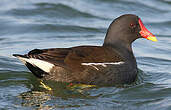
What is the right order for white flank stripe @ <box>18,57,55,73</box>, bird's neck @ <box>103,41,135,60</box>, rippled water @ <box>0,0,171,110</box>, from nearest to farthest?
1. rippled water @ <box>0,0,171,110</box>
2. white flank stripe @ <box>18,57,55,73</box>
3. bird's neck @ <box>103,41,135,60</box>

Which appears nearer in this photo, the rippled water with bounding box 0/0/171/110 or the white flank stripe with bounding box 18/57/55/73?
the rippled water with bounding box 0/0/171/110

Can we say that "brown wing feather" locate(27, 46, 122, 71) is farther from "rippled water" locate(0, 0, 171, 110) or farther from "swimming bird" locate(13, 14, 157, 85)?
"rippled water" locate(0, 0, 171, 110)

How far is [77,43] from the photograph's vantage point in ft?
35.9

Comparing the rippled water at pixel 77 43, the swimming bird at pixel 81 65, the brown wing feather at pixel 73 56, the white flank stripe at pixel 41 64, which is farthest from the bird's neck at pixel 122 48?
the white flank stripe at pixel 41 64

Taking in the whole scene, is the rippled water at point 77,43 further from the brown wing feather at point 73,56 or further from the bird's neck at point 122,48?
the bird's neck at point 122,48

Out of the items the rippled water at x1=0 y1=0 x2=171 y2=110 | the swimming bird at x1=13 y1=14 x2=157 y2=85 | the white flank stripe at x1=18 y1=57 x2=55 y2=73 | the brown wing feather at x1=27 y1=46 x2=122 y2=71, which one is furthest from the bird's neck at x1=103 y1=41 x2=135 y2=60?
the white flank stripe at x1=18 y1=57 x2=55 y2=73

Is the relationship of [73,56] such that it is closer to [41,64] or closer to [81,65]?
[81,65]

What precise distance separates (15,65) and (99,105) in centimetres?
286

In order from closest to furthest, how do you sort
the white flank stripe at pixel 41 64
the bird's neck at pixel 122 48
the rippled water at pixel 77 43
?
the rippled water at pixel 77 43, the white flank stripe at pixel 41 64, the bird's neck at pixel 122 48

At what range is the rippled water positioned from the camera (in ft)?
22.6

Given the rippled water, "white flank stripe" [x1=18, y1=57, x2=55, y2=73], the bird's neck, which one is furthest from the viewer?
the bird's neck

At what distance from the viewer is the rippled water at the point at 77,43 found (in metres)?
6.88

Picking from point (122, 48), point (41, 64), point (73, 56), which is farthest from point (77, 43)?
point (41, 64)

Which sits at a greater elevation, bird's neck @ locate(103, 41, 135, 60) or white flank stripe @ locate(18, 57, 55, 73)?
bird's neck @ locate(103, 41, 135, 60)
